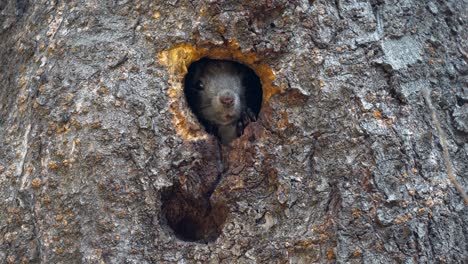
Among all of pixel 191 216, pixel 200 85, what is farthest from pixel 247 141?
pixel 200 85

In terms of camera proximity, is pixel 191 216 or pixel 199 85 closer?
pixel 191 216

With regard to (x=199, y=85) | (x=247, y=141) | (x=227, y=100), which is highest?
(x=247, y=141)

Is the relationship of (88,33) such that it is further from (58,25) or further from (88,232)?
(88,232)

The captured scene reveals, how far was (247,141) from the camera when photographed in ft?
9.62

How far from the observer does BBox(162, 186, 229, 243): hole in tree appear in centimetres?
289

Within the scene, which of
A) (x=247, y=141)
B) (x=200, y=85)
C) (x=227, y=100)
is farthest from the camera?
(x=200, y=85)

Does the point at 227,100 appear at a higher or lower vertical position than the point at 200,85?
higher

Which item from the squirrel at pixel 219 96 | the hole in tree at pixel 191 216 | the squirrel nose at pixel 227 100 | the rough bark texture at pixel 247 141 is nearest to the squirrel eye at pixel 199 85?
the squirrel at pixel 219 96

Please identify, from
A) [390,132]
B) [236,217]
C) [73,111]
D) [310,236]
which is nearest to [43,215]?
[73,111]

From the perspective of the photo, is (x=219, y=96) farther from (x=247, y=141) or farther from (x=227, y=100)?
(x=247, y=141)

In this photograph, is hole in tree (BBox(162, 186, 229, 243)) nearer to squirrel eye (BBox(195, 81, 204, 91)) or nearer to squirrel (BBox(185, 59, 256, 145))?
squirrel (BBox(185, 59, 256, 145))

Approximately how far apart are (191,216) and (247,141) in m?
0.36

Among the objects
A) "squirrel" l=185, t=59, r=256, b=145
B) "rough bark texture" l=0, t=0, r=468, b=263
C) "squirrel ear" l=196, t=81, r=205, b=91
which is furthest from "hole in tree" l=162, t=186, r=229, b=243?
"squirrel ear" l=196, t=81, r=205, b=91

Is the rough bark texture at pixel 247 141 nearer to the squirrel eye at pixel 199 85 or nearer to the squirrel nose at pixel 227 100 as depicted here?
the squirrel nose at pixel 227 100
